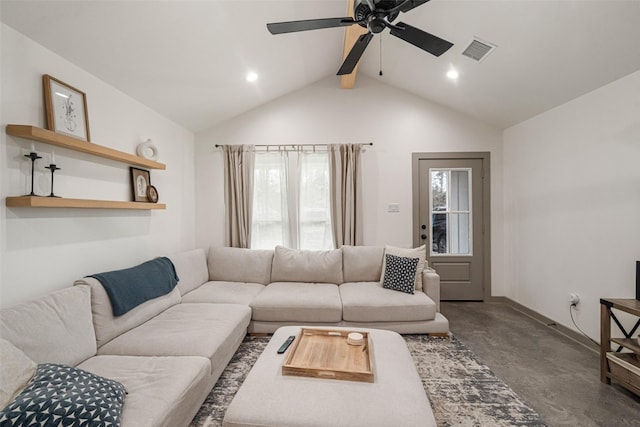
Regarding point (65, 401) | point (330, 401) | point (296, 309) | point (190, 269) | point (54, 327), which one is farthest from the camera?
point (190, 269)

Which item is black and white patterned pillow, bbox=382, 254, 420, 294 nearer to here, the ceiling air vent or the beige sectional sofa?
the beige sectional sofa

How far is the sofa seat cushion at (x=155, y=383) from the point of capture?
4.00ft

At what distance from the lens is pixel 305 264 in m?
3.36

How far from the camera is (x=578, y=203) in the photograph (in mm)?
2682

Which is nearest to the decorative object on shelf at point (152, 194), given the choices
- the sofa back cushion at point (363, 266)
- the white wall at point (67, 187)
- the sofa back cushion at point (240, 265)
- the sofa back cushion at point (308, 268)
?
the white wall at point (67, 187)

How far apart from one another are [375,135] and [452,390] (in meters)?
3.09

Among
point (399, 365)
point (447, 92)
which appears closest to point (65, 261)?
point (399, 365)

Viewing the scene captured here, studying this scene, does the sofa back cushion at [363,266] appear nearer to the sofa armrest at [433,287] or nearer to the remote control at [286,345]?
the sofa armrest at [433,287]

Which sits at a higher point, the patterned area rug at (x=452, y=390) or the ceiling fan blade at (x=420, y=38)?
the ceiling fan blade at (x=420, y=38)

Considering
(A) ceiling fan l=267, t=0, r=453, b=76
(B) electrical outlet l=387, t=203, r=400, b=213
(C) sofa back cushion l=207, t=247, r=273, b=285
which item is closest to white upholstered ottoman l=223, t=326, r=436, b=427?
(C) sofa back cushion l=207, t=247, r=273, b=285

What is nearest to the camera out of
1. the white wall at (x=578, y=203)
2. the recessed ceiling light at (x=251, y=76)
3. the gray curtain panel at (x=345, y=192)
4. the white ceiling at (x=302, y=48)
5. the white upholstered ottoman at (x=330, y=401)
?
the white upholstered ottoman at (x=330, y=401)

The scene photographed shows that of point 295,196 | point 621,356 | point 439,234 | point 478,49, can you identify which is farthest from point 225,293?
point 478,49

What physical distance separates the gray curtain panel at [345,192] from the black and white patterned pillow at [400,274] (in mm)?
792

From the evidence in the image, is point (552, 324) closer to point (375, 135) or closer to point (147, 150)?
point (375, 135)
